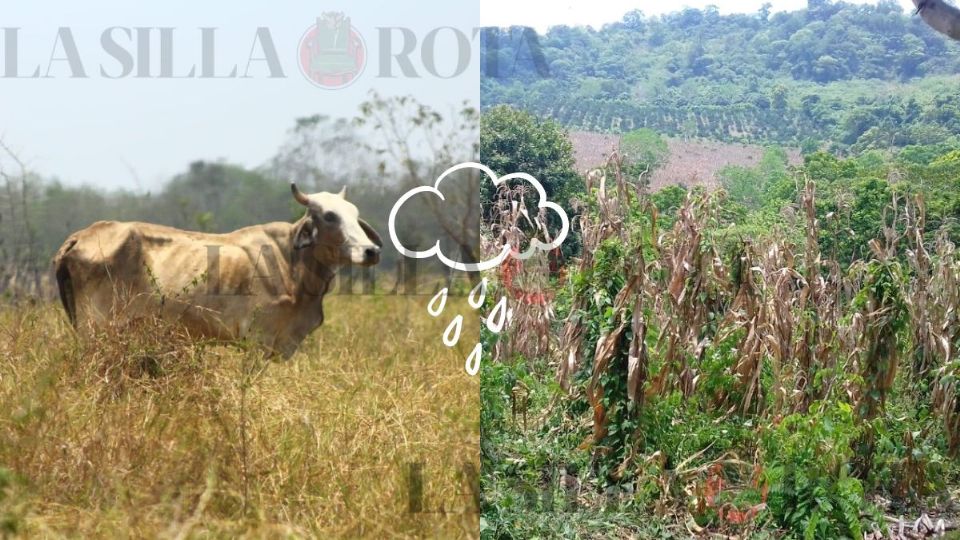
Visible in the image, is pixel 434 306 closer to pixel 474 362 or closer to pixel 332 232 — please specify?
pixel 332 232

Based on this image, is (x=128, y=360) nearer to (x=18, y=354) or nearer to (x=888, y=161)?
(x=18, y=354)

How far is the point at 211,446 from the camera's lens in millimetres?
3926

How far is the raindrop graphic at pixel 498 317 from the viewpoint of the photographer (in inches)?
223

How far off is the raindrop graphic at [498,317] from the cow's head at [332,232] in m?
0.67

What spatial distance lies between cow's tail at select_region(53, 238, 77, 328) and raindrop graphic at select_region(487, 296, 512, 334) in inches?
81.3

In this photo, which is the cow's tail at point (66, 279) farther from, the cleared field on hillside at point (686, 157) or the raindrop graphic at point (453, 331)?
the cleared field on hillside at point (686, 157)

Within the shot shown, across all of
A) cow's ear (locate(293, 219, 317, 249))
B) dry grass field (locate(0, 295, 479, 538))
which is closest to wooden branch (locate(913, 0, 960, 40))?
dry grass field (locate(0, 295, 479, 538))

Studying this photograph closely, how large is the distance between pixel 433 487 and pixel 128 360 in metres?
1.43

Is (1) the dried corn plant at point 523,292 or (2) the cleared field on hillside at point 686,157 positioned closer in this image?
(1) the dried corn plant at point 523,292

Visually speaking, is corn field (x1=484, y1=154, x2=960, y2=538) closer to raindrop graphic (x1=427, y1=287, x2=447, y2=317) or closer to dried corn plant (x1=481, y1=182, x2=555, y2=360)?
dried corn plant (x1=481, y1=182, x2=555, y2=360)

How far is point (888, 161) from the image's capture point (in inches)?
285

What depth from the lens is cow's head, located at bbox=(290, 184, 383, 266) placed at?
5828mm

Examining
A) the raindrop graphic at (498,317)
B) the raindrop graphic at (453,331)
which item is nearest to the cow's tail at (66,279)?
the raindrop graphic at (453,331)

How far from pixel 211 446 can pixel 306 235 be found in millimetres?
2186
